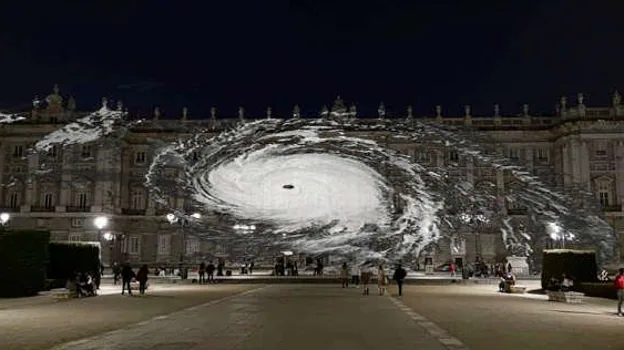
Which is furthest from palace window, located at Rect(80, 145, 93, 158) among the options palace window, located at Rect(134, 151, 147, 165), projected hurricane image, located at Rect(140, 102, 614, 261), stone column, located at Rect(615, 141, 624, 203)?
stone column, located at Rect(615, 141, 624, 203)

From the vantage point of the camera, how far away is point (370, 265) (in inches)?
2126

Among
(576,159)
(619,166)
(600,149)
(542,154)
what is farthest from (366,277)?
(542,154)

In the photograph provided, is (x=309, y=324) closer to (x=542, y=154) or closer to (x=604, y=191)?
(x=604, y=191)

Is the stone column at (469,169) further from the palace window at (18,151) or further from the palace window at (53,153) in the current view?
the palace window at (18,151)

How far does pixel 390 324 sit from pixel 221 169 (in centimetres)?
3070

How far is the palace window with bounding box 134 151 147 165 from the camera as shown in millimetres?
102250

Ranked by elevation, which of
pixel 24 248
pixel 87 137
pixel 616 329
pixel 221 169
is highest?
pixel 87 137

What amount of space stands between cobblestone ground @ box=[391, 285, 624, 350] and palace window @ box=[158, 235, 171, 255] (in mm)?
70290

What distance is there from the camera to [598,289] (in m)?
34.9

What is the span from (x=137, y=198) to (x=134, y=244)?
7495mm

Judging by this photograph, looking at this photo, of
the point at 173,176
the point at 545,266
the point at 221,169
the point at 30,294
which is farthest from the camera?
the point at 173,176

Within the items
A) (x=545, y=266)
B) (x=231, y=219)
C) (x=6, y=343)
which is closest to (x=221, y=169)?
(x=231, y=219)

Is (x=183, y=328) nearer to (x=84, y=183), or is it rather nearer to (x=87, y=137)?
(x=87, y=137)

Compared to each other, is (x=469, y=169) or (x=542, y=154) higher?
(x=542, y=154)
